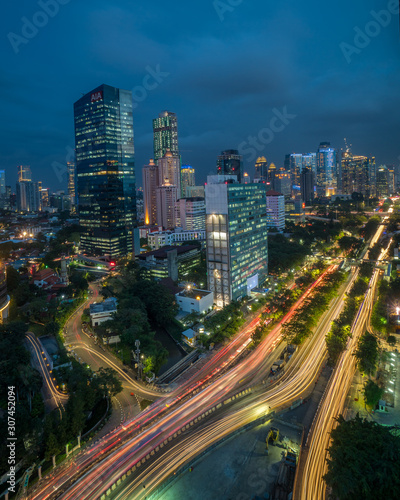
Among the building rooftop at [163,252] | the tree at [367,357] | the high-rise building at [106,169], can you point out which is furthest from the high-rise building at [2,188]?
the tree at [367,357]

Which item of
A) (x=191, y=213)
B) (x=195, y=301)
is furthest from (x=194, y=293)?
(x=191, y=213)

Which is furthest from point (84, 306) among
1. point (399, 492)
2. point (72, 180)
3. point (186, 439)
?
point (72, 180)

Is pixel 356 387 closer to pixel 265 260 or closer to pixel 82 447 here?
pixel 82 447

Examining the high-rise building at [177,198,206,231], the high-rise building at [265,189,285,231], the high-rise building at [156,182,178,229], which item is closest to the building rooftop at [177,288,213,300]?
the high-rise building at [177,198,206,231]

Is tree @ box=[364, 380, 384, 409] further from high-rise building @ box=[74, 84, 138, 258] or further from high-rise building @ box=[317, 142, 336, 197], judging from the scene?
high-rise building @ box=[317, 142, 336, 197]

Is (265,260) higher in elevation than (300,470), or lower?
higher
